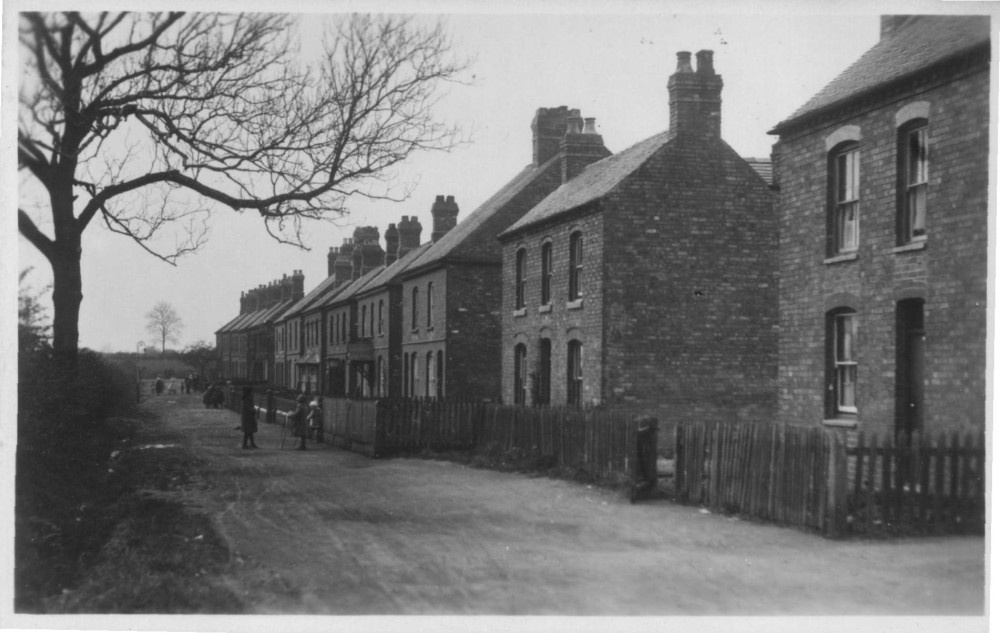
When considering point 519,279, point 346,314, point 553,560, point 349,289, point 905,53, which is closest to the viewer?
point 553,560

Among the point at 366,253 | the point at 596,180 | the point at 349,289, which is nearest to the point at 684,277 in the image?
the point at 596,180

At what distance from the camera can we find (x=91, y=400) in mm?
16312

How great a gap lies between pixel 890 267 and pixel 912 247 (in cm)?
65

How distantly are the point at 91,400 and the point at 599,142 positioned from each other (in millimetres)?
19530

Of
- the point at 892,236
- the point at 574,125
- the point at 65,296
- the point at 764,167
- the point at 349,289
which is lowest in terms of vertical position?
the point at 65,296

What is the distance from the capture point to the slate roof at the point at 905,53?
512 inches

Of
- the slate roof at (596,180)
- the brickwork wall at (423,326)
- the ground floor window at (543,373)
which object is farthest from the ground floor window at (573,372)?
the brickwork wall at (423,326)

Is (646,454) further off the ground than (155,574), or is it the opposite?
(646,454)

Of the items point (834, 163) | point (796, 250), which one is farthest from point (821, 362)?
point (834, 163)

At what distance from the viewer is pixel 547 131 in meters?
35.3

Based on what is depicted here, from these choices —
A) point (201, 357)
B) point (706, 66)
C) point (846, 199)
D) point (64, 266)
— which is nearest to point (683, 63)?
point (706, 66)

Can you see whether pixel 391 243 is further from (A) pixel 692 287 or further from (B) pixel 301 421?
(A) pixel 692 287

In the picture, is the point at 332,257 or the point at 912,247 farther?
the point at 332,257

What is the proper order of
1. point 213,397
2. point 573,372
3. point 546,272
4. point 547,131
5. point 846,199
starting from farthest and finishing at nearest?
point 213,397
point 547,131
point 546,272
point 573,372
point 846,199
